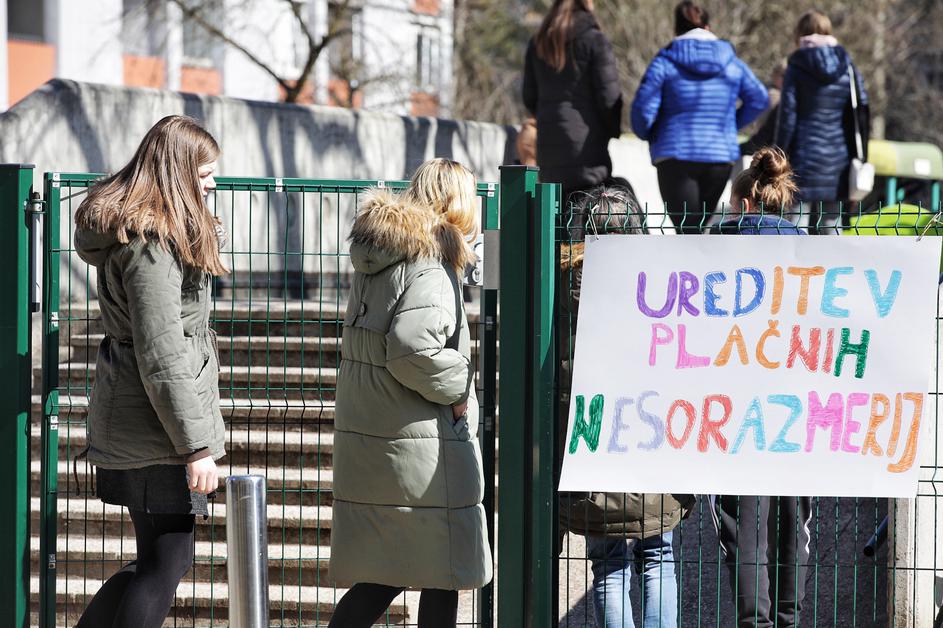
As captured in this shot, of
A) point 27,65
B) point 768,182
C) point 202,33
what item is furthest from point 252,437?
point 27,65

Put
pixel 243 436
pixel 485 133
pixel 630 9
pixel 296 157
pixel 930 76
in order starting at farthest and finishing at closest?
1. pixel 930 76
2. pixel 630 9
3. pixel 485 133
4. pixel 296 157
5. pixel 243 436

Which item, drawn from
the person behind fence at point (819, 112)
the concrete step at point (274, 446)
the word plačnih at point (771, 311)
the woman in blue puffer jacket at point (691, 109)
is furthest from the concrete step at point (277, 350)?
the person behind fence at point (819, 112)

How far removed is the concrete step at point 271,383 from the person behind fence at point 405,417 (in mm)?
659

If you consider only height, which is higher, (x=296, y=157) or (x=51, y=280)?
(x=296, y=157)

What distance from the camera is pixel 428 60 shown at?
65.2ft

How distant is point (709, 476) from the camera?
13.3ft

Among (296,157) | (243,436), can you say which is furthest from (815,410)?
(296,157)

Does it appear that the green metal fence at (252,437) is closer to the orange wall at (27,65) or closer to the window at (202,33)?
the window at (202,33)

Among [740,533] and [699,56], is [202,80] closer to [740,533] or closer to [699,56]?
[699,56]

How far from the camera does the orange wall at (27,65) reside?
22.2m

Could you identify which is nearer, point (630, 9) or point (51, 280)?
point (51, 280)

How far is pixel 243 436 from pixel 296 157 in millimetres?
3823

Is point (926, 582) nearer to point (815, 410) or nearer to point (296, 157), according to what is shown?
point (815, 410)

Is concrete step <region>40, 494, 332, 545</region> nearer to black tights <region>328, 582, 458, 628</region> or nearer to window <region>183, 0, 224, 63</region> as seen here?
black tights <region>328, 582, 458, 628</region>
